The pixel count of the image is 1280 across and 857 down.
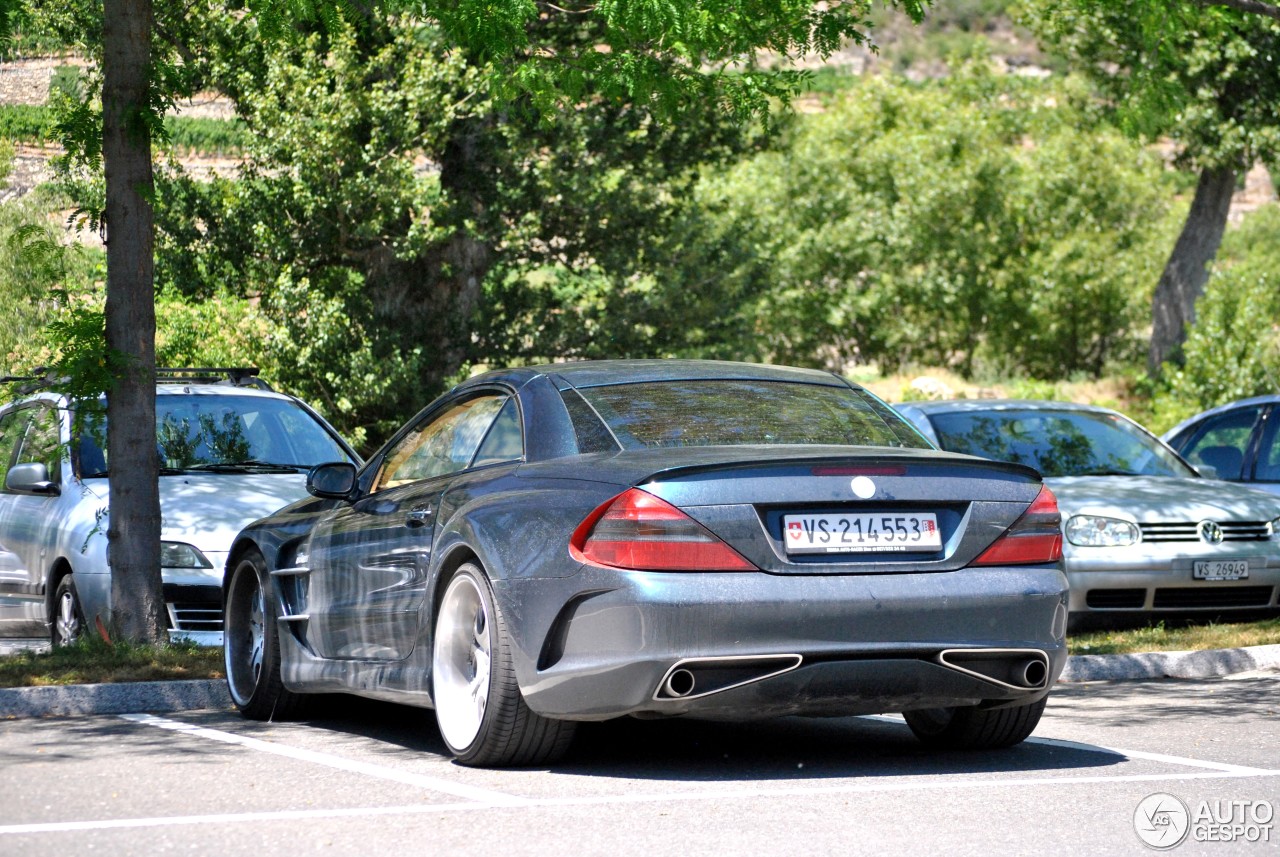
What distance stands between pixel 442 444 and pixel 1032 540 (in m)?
2.41

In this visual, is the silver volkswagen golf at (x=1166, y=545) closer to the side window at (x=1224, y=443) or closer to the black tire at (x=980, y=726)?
the side window at (x=1224, y=443)

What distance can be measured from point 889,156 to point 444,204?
31.1 meters

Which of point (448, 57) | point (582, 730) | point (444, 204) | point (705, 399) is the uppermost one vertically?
point (448, 57)

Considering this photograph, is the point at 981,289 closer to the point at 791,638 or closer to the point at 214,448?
the point at 214,448

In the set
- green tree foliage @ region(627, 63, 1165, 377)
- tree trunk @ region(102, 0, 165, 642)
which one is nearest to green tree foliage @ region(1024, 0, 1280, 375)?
green tree foliage @ region(627, 63, 1165, 377)

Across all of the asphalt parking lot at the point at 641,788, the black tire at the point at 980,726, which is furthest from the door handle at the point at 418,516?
the black tire at the point at 980,726

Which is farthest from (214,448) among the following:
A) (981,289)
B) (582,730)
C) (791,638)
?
(981,289)

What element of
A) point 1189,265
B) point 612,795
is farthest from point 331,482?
point 1189,265

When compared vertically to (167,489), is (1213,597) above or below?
below

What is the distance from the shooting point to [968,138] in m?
52.6

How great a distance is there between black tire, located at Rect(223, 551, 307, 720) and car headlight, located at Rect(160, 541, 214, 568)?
1.50 m

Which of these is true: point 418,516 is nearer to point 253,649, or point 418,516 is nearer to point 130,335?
point 253,649

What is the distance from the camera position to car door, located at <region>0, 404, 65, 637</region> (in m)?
10.6

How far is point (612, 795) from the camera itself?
5.63 meters
